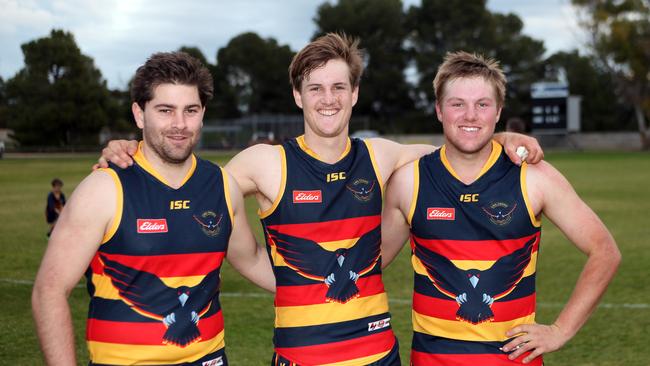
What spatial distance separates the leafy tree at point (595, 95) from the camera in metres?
76.9

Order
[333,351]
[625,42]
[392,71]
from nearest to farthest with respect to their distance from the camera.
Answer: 1. [333,351]
2. [625,42]
3. [392,71]

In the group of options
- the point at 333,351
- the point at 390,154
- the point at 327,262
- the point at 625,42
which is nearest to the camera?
the point at 333,351

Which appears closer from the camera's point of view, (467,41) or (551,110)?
(551,110)

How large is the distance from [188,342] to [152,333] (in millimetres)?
188

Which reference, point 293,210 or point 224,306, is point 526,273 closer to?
point 293,210

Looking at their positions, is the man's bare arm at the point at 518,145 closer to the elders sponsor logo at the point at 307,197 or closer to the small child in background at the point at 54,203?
the elders sponsor logo at the point at 307,197

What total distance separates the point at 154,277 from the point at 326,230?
1079 mm

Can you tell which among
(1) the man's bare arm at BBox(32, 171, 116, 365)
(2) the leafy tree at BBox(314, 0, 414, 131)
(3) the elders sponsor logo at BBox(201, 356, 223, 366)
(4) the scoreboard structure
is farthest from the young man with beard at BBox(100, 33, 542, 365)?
(2) the leafy tree at BBox(314, 0, 414, 131)

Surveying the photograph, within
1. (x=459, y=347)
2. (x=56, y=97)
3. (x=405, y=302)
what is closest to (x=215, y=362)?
(x=459, y=347)

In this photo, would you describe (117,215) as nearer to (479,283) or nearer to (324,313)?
(324,313)

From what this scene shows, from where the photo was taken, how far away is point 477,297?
13.1 feet

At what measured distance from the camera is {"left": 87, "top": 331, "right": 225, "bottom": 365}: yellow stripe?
3.55 m

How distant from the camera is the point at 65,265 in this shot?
11.3 feet

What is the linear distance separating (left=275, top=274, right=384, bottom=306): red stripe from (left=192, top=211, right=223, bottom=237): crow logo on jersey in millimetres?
650
